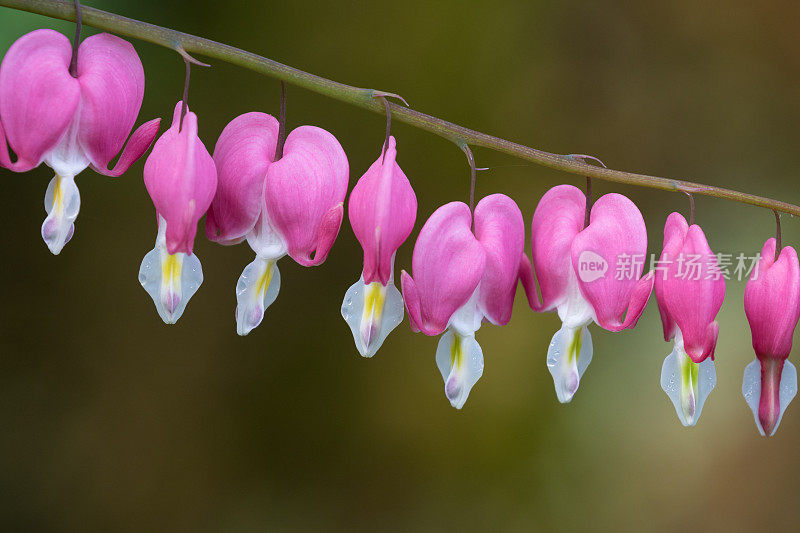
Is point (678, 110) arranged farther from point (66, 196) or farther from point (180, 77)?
point (66, 196)

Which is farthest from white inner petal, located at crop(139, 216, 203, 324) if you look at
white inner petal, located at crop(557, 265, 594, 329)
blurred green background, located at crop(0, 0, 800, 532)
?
blurred green background, located at crop(0, 0, 800, 532)

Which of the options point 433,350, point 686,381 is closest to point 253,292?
point 686,381

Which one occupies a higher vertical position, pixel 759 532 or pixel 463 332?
pixel 463 332

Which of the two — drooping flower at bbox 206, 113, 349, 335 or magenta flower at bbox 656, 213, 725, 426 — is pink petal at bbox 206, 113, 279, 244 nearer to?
drooping flower at bbox 206, 113, 349, 335

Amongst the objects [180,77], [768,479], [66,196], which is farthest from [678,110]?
[66,196]

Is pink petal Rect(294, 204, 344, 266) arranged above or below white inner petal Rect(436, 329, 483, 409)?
above

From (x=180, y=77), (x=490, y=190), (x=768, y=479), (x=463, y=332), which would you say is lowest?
(x=768, y=479)
